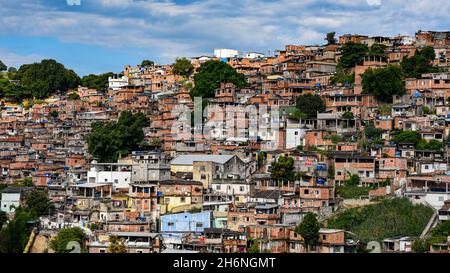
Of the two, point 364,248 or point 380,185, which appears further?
point 380,185

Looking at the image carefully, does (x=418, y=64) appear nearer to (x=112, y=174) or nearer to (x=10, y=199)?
(x=112, y=174)

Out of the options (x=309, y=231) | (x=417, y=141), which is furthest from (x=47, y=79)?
(x=309, y=231)

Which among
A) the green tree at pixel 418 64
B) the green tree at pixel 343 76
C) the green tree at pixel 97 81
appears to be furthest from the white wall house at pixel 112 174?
the green tree at pixel 97 81

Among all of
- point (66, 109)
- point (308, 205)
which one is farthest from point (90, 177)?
point (66, 109)

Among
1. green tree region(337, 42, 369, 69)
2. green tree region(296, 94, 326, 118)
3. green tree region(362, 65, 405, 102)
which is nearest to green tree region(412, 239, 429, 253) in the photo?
green tree region(296, 94, 326, 118)

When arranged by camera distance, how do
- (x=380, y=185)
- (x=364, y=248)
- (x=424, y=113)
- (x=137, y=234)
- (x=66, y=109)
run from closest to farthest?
(x=364, y=248), (x=137, y=234), (x=380, y=185), (x=424, y=113), (x=66, y=109)

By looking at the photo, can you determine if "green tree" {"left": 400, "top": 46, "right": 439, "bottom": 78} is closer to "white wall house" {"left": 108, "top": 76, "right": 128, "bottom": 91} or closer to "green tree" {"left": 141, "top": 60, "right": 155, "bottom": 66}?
"white wall house" {"left": 108, "top": 76, "right": 128, "bottom": 91}

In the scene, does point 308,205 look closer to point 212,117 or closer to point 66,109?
point 212,117
